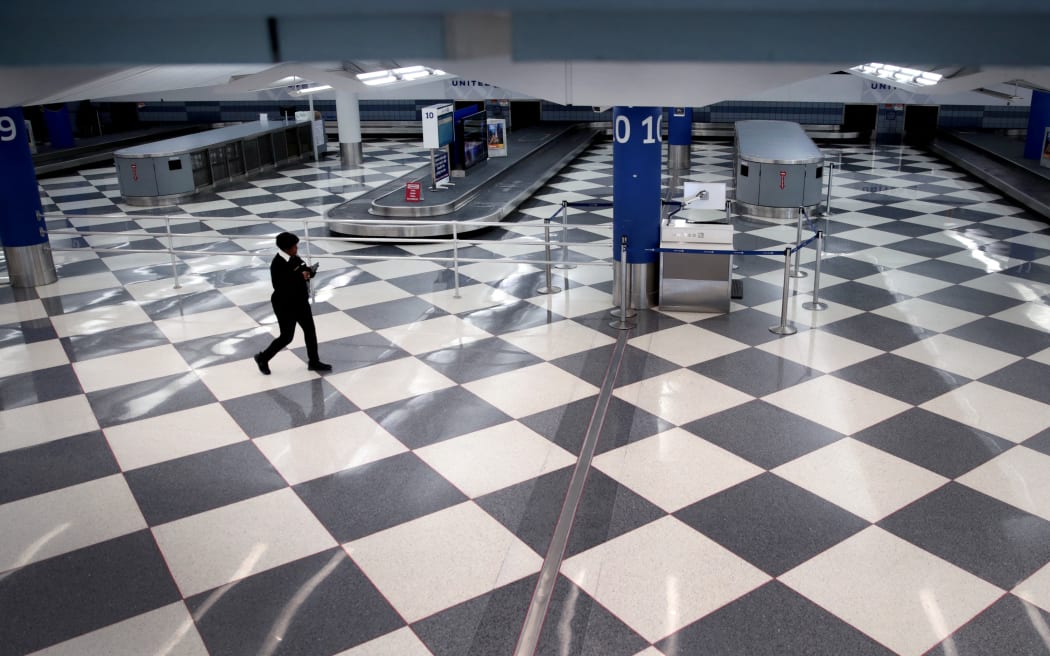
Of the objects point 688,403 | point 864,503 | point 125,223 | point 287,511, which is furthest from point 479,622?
point 125,223

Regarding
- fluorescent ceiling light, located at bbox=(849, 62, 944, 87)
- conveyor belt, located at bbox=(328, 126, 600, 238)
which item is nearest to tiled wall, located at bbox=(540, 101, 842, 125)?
conveyor belt, located at bbox=(328, 126, 600, 238)

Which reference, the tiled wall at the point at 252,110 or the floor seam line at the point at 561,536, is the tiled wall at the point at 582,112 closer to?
the tiled wall at the point at 252,110

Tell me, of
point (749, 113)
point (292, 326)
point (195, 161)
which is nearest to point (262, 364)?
point (292, 326)

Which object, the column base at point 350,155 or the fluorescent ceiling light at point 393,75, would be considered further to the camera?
the column base at point 350,155

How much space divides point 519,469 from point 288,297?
274 centimetres

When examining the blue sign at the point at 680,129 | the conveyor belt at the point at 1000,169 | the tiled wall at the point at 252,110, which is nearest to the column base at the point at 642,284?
the conveyor belt at the point at 1000,169

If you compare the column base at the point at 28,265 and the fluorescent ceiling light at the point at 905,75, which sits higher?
the fluorescent ceiling light at the point at 905,75

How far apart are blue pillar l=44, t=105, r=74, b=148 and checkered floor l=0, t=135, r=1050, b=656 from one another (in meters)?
14.0

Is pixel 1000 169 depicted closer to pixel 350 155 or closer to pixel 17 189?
pixel 350 155

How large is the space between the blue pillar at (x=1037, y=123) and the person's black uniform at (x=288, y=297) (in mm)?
15241

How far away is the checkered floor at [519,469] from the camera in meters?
4.15

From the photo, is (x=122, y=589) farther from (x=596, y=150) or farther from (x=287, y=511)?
(x=596, y=150)

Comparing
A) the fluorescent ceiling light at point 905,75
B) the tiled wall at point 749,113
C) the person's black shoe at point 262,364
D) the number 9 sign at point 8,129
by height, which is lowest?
the person's black shoe at point 262,364

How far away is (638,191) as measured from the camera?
28.2 feet
